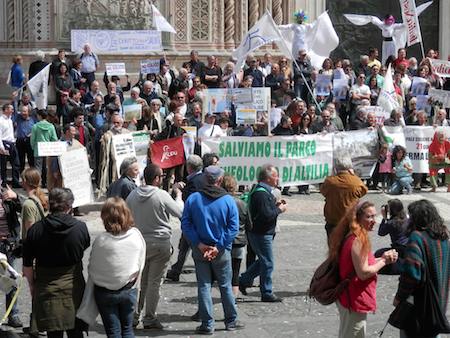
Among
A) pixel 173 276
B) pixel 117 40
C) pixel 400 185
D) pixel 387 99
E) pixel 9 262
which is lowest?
pixel 173 276

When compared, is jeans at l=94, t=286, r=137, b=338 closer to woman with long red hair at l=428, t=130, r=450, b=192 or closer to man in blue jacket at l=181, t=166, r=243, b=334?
man in blue jacket at l=181, t=166, r=243, b=334

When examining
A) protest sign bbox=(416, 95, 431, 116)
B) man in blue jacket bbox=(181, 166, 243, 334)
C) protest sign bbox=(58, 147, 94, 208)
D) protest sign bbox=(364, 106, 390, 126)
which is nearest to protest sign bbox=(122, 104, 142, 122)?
protest sign bbox=(58, 147, 94, 208)

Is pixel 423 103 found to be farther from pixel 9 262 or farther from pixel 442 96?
pixel 9 262

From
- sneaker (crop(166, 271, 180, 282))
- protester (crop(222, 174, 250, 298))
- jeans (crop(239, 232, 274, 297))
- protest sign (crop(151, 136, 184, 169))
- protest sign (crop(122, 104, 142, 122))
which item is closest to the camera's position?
protester (crop(222, 174, 250, 298))

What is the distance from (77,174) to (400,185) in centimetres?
587

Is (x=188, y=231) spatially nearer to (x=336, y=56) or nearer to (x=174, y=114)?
(x=174, y=114)

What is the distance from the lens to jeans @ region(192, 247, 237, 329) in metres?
11.1

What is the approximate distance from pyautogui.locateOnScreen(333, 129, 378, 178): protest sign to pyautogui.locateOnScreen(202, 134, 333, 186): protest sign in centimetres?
42

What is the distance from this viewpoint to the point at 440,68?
24031 mm

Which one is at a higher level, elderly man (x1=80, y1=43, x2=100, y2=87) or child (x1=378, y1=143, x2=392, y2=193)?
elderly man (x1=80, y1=43, x2=100, y2=87)

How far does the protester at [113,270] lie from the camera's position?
30.7 ft

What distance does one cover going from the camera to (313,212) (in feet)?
60.1

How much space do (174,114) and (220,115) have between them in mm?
1351

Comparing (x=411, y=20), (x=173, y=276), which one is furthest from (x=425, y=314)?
(x=411, y=20)
